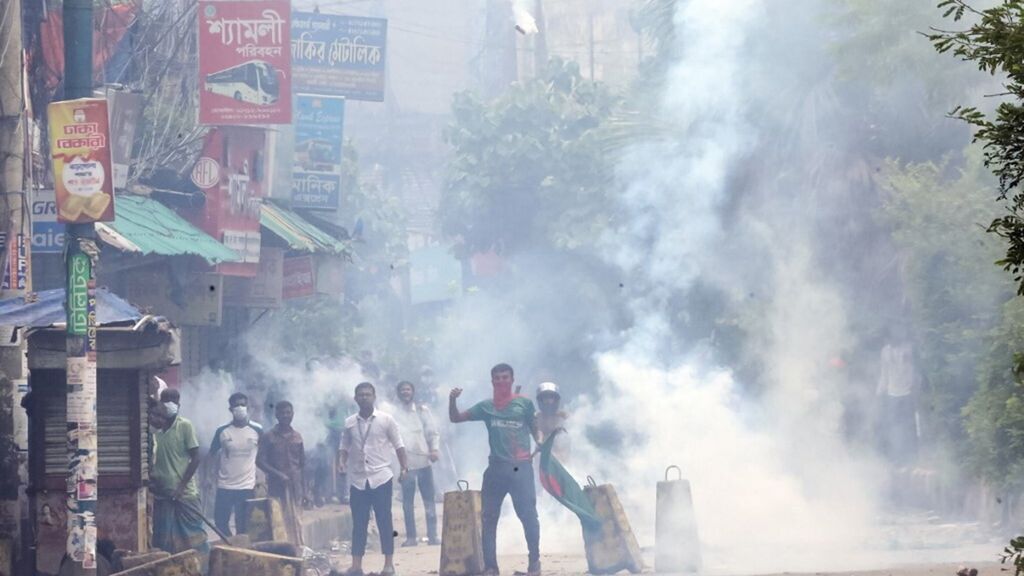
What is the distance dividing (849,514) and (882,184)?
4596mm

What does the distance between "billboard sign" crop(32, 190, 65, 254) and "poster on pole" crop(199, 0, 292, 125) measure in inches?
122

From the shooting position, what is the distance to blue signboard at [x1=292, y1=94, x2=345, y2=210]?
22.7m

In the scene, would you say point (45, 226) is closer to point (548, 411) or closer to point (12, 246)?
point (12, 246)

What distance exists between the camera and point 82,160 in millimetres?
10648

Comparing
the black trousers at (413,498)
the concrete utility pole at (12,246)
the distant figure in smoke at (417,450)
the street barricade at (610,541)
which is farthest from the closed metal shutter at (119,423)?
the distant figure in smoke at (417,450)

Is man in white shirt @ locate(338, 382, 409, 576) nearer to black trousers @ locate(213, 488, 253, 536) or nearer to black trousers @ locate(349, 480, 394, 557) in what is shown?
black trousers @ locate(349, 480, 394, 557)

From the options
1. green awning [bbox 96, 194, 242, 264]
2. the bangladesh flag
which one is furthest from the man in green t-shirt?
green awning [bbox 96, 194, 242, 264]

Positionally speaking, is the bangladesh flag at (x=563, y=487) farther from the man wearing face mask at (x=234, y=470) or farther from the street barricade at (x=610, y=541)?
the man wearing face mask at (x=234, y=470)

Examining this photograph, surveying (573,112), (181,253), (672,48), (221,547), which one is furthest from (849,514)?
(573,112)

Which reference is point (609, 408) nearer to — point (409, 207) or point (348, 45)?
point (348, 45)

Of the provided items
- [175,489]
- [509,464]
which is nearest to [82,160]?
[175,489]

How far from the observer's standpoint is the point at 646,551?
14.6 m

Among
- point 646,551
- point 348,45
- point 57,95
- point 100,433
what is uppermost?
point 348,45

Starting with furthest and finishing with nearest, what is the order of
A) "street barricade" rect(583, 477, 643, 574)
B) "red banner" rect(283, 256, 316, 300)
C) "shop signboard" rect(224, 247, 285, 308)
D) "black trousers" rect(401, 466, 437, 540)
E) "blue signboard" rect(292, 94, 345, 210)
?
"blue signboard" rect(292, 94, 345, 210)
"red banner" rect(283, 256, 316, 300)
"shop signboard" rect(224, 247, 285, 308)
"black trousers" rect(401, 466, 437, 540)
"street barricade" rect(583, 477, 643, 574)
